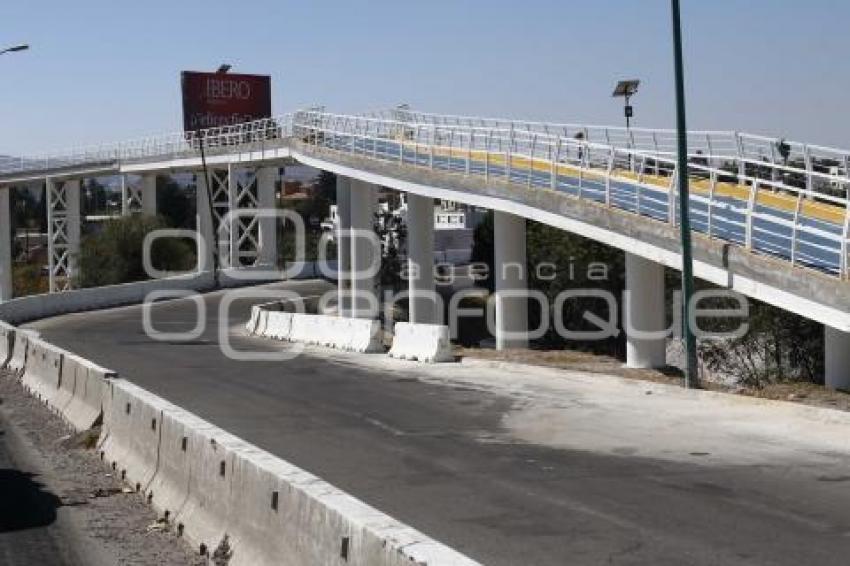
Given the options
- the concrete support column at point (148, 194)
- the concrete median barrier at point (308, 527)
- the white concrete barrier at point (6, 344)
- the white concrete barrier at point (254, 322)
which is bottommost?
the white concrete barrier at point (254, 322)

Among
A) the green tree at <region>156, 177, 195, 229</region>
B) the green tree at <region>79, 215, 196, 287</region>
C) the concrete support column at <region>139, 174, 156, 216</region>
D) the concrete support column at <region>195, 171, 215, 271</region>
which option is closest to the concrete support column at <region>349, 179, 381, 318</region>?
the concrete support column at <region>195, 171, 215, 271</region>

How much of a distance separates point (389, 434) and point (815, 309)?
6619mm

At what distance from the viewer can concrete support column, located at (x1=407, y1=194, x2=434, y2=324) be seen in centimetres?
3784

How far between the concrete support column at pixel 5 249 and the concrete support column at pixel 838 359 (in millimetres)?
67206

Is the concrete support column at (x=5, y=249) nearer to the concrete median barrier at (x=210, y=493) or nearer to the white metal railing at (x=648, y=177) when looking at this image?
the white metal railing at (x=648, y=177)

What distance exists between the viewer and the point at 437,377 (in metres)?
24.4

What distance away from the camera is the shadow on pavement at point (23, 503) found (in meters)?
10.6

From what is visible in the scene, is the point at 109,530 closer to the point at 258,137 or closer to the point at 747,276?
the point at 747,276

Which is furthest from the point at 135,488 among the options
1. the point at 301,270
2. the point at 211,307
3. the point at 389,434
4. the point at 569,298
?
the point at 301,270

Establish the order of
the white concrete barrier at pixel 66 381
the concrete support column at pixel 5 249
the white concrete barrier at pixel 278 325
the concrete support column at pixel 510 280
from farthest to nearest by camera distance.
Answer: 1. the concrete support column at pixel 5 249
2. the white concrete barrier at pixel 278 325
3. the concrete support column at pixel 510 280
4. the white concrete barrier at pixel 66 381

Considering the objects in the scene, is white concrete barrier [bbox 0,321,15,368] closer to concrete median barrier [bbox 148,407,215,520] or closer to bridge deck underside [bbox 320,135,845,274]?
bridge deck underside [bbox 320,135,845,274]

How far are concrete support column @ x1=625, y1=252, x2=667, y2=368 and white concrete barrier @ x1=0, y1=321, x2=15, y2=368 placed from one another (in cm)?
1486

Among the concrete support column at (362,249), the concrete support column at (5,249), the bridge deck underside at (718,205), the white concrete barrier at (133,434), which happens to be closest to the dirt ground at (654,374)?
the bridge deck underside at (718,205)

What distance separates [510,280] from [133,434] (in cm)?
1981
